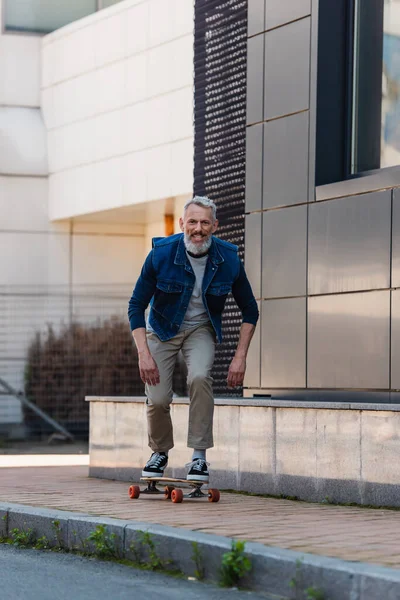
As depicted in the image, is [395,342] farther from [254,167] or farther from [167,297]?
[254,167]

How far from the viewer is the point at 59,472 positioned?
39.9 feet

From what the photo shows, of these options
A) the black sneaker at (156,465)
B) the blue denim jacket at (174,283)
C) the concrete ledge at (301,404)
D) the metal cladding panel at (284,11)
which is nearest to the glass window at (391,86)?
the metal cladding panel at (284,11)

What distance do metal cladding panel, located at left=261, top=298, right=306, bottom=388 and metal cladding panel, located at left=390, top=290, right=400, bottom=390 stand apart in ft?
3.78

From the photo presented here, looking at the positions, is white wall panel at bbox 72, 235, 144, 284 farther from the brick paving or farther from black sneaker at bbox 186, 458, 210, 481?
black sneaker at bbox 186, 458, 210, 481

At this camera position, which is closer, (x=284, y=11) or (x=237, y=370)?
(x=237, y=370)

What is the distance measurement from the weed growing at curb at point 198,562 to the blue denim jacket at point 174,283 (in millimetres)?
2434

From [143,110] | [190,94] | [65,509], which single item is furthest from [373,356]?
[143,110]

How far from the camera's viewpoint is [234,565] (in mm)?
5648

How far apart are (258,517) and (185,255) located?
1.79m

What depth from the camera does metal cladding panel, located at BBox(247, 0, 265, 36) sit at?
37.9ft

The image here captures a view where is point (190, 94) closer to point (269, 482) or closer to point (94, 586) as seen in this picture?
point (269, 482)

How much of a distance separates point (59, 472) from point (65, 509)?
14.9ft

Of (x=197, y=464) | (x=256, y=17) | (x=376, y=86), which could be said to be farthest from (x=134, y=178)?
(x=197, y=464)

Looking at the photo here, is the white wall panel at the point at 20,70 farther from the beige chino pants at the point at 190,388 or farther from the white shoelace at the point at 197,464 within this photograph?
the white shoelace at the point at 197,464
